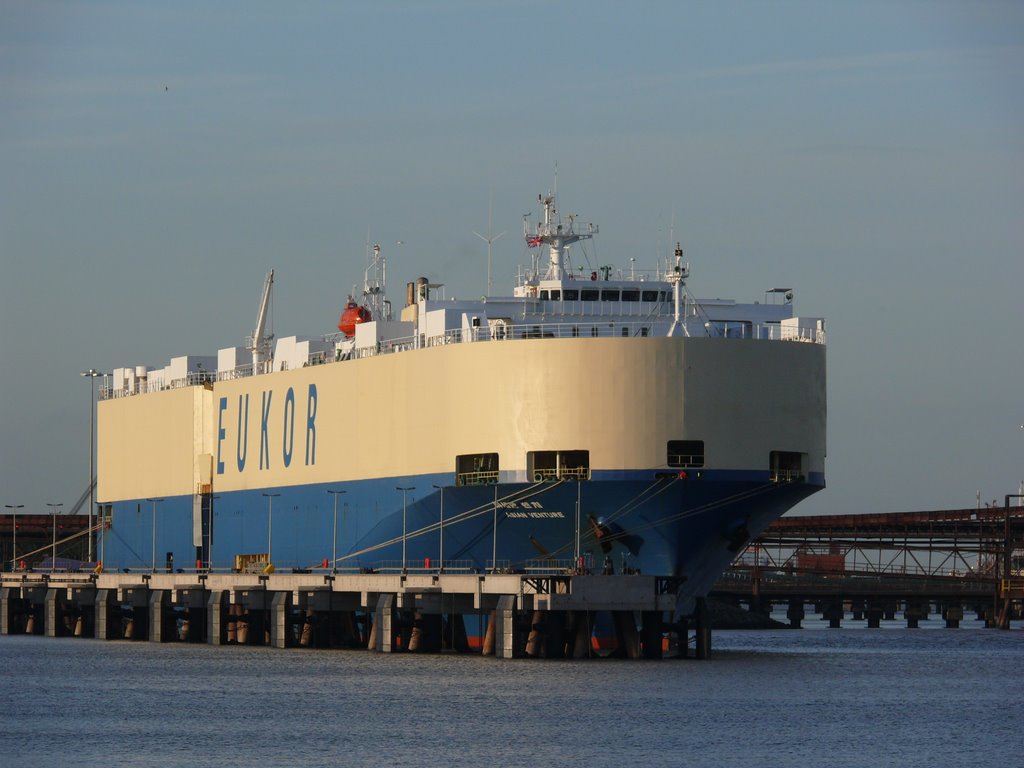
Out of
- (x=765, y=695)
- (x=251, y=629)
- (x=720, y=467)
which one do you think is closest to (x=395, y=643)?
(x=251, y=629)


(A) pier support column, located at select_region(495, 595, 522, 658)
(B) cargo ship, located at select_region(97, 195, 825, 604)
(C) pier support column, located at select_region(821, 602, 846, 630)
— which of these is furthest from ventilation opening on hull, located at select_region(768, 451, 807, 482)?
(C) pier support column, located at select_region(821, 602, 846, 630)

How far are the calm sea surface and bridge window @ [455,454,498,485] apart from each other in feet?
18.1

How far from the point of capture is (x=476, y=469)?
72062mm

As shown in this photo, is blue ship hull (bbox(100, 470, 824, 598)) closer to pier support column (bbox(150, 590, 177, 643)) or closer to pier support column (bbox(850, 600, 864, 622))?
pier support column (bbox(150, 590, 177, 643))

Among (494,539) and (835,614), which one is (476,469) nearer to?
(494,539)

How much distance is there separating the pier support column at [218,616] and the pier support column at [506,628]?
16.2 meters

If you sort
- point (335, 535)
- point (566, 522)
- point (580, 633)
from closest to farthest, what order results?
point (580, 633) → point (566, 522) → point (335, 535)

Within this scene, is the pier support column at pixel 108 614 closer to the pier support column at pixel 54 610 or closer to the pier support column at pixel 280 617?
the pier support column at pixel 54 610

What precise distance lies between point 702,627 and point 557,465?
6.98m

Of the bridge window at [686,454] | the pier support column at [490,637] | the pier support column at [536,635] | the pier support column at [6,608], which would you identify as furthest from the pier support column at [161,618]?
the bridge window at [686,454]

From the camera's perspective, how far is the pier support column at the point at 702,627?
7131 cm

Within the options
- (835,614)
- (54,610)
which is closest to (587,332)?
(54,610)

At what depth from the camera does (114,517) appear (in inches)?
4267

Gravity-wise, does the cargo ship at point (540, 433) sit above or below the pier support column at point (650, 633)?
above
